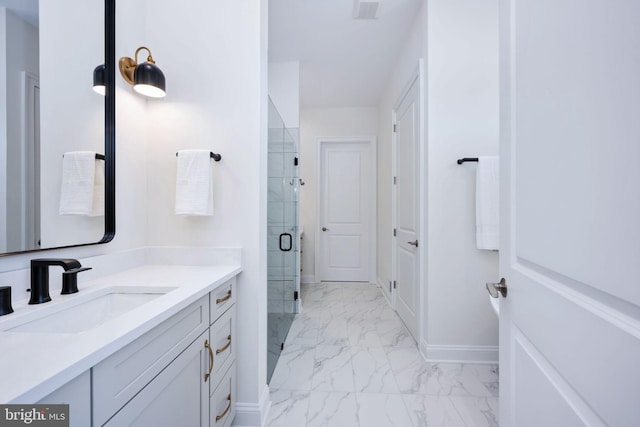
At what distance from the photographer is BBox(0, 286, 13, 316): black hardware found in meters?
0.74

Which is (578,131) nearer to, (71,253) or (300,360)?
(71,253)

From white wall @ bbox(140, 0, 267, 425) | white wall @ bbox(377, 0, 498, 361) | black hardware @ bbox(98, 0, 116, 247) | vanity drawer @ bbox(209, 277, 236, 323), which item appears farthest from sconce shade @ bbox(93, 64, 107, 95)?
white wall @ bbox(377, 0, 498, 361)

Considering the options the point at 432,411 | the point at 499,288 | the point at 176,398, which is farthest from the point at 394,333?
the point at 176,398

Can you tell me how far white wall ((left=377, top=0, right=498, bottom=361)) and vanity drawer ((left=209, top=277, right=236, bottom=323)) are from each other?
1.44 m

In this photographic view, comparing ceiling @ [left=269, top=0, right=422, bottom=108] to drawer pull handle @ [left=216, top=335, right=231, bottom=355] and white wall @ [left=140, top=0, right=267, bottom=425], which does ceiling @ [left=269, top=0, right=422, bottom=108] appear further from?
drawer pull handle @ [left=216, top=335, right=231, bottom=355]

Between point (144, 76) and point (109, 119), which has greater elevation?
point (144, 76)

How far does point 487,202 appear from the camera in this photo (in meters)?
1.86

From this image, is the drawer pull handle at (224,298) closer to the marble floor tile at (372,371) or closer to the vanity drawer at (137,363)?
the vanity drawer at (137,363)

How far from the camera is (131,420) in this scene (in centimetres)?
65

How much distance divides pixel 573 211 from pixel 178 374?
115cm

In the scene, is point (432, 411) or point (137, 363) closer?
point (137, 363)

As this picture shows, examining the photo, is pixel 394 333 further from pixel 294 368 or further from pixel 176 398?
pixel 176 398

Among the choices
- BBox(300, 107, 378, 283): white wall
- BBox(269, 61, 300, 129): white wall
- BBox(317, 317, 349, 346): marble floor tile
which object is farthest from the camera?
BBox(300, 107, 378, 283): white wall

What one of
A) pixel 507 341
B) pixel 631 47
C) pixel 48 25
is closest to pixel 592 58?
pixel 631 47
